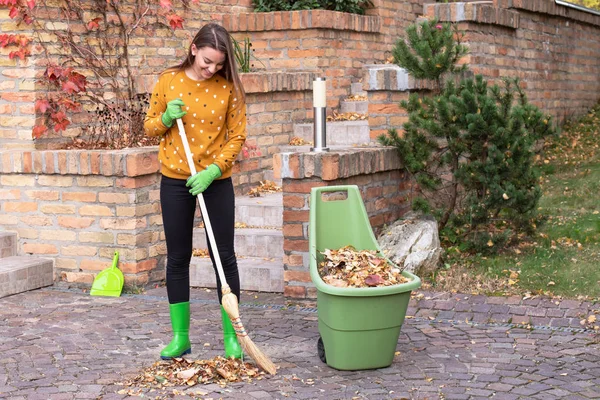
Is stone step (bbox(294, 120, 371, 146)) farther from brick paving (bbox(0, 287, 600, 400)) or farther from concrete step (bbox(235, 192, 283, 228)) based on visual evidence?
brick paving (bbox(0, 287, 600, 400))

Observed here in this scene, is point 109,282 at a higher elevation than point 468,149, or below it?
below

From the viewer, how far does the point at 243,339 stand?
5.18 metres

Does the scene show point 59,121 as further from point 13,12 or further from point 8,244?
point 8,244

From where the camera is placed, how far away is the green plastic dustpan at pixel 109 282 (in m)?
7.25

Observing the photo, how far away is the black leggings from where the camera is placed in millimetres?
5418

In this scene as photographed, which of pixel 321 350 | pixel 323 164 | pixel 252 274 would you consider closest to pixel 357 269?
pixel 321 350

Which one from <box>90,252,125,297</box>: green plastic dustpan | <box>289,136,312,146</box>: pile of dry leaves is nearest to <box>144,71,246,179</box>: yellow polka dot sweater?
<box>90,252,125,297</box>: green plastic dustpan

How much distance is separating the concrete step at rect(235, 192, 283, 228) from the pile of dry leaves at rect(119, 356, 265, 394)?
2.56 metres

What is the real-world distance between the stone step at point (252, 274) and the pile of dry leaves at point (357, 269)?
56.1 inches

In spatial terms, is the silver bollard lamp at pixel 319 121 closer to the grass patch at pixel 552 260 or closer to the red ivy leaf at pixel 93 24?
the grass patch at pixel 552 260

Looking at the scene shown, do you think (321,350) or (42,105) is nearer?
(321,350)

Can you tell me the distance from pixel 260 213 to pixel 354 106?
2.36m

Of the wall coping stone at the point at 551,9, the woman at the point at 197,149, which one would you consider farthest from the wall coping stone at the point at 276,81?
the woman at the point at 197,149

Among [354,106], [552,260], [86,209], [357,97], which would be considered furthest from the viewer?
[357,97]
